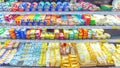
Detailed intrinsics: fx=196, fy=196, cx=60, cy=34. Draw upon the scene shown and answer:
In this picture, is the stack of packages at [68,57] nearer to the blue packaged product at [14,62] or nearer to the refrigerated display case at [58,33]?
the refrigerated display case at [58,33]

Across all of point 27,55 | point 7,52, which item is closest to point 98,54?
point 27,55

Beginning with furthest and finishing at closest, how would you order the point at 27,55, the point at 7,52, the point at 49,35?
1. the point at 7,52
2. the point at 27,55
3. the point at 49,35

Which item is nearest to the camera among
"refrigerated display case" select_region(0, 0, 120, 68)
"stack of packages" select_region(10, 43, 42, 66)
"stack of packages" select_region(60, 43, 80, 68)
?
"refrigerated display case" select_region(0, 0, 120, 68)

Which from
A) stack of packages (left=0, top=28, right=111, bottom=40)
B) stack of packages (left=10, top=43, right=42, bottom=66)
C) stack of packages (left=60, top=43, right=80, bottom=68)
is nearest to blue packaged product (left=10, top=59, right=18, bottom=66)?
stack of packages (left=10, top=43, right=42, bottom=66)

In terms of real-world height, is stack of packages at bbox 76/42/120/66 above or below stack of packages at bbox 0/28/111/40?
below

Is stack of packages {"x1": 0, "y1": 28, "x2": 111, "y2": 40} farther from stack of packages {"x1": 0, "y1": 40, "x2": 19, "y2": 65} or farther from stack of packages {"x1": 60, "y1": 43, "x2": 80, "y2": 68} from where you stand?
stack of packages {"x1": 60, "y1": 43, "x2": 80, "y2": 68}

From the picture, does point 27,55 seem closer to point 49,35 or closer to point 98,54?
point 49,35

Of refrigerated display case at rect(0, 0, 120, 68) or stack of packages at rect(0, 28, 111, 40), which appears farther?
stack of packages at rect(0, 28, 111, 40)

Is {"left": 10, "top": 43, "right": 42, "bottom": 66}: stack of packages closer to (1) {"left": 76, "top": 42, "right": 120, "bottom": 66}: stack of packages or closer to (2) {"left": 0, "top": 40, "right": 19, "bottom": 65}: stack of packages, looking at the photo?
(2) {"left": 0, "top": 40, "right": 19, "bottom": 65}: stack of packages

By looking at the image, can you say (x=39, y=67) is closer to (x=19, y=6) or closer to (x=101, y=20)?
(x=19, y=6)

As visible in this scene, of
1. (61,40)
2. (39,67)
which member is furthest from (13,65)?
(61,40)

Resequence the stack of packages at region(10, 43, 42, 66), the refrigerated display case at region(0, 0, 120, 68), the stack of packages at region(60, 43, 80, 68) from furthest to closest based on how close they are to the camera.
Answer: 1. the stack of packages at region(10, 43, 42, 66)
2. the stack of packages at region(60, 43, 80, 68)
3. the refrigerated display case at region(0, 0, 120, 68)

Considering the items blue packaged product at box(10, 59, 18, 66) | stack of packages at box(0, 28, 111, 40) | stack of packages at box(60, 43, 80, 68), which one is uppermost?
stack of packages at box(0, 28, 111, 40)

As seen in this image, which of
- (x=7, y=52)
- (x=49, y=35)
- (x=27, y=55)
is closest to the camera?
(x=49, y=35)
